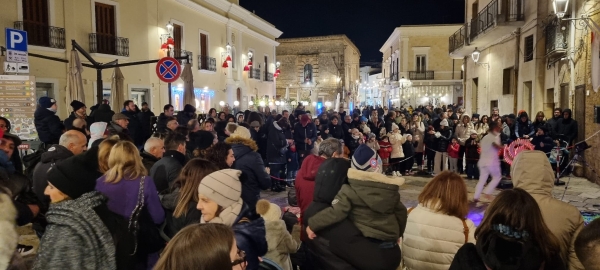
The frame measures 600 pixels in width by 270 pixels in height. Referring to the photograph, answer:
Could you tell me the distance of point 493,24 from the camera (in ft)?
53.2

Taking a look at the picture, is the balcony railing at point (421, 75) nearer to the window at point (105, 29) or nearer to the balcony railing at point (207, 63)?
the balcony railing at point (207, 63)

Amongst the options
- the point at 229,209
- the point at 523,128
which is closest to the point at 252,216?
the point at 229,209

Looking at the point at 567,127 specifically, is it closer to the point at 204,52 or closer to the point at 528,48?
the point at 528,48

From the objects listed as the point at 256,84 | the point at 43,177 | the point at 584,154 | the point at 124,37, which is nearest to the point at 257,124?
the point at 43,177

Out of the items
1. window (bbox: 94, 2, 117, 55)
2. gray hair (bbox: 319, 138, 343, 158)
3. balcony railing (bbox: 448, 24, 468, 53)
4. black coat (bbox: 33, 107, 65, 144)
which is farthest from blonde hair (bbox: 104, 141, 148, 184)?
balcony railing (bbox: 448, 24, 468, 53)

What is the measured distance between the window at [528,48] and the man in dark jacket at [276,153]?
401 inches

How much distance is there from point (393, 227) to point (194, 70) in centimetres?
2097

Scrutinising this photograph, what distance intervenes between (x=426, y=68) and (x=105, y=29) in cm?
2841

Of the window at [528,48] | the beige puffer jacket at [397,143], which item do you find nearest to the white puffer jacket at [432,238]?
the beige puffer jacket at [397,143]

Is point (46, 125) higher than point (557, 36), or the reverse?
point (557, 36)

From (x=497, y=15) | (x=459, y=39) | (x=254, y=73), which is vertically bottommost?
(x=254, y=73)

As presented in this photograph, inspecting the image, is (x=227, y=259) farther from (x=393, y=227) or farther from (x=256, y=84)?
(x=256, y=84)

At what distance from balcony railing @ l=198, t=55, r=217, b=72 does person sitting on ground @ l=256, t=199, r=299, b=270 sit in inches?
819

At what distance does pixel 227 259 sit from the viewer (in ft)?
5.87
